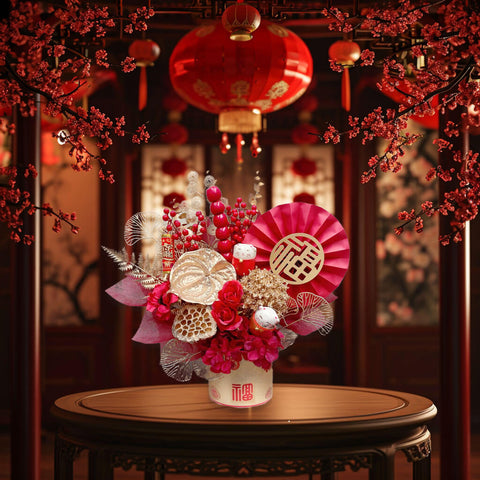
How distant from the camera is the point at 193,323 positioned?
2.26 m

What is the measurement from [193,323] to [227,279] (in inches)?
5.7

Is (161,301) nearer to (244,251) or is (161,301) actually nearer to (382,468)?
(244,251)

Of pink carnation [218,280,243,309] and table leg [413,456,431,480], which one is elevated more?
pink carnation [218,280,243,309]

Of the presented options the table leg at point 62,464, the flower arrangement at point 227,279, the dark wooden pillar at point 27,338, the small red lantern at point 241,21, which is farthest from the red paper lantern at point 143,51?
the table leg at point 62,464

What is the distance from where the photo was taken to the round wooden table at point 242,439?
2.06 m

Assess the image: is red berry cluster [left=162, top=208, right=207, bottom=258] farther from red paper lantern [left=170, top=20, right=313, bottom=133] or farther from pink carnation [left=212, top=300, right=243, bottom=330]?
red paper lantern [left=170, top=20, right=313, bottom=133]

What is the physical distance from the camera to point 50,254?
5.49 metres

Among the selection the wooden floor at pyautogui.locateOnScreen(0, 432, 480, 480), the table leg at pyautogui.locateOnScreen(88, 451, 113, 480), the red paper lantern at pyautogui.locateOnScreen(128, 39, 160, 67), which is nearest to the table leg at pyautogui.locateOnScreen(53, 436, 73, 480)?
the table leg at pyautogui.locateOnScreen(88, 451, 113, 480)

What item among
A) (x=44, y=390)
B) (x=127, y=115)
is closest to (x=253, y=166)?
(x=127, y=115)

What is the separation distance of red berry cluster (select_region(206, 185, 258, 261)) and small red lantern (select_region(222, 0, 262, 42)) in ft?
2.03

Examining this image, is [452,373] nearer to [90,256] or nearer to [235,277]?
[235,277]

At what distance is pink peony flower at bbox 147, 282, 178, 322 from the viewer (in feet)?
7.48

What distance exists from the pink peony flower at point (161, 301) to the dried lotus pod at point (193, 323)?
3 centimetres

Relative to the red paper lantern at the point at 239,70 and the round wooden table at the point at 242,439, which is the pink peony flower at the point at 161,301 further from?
the red paper lantern at the point at 239,70
